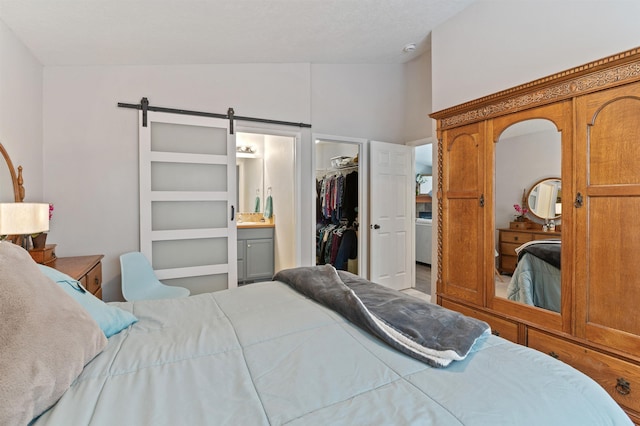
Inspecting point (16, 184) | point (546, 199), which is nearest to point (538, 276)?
point (546, 199)

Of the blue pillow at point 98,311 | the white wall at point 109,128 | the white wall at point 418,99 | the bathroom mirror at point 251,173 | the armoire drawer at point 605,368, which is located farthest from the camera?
the bathroom mirror at point 251,173

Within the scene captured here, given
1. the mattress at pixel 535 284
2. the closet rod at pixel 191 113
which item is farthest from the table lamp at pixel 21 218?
the mattress at pixel 535 284

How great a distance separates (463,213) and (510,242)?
0.39 metres

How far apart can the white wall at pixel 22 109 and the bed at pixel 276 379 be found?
1.53m

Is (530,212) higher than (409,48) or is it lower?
lower

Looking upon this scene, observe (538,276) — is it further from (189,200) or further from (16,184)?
(16,184)

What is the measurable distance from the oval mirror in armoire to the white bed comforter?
1056 millimetres

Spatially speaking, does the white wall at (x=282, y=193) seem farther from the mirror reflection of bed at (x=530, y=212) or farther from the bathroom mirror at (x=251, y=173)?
the mirror reflection of bed at (x=530, y=212)

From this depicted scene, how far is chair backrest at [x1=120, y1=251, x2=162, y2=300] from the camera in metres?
2.53

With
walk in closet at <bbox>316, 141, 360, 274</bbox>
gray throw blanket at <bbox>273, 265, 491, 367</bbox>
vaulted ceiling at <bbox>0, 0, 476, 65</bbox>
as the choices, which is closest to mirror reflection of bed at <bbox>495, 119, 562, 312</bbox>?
gray throw blanket at <bbox>273, 265, 491, 367</bbox>

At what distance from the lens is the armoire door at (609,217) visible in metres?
1.52

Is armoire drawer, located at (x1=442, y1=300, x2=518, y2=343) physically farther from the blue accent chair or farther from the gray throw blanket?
the blue accent chair

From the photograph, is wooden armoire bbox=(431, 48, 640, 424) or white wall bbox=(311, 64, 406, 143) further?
white wall bbox=(311, 64, 406, 143)

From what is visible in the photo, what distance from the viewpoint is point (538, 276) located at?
193 centimetres
